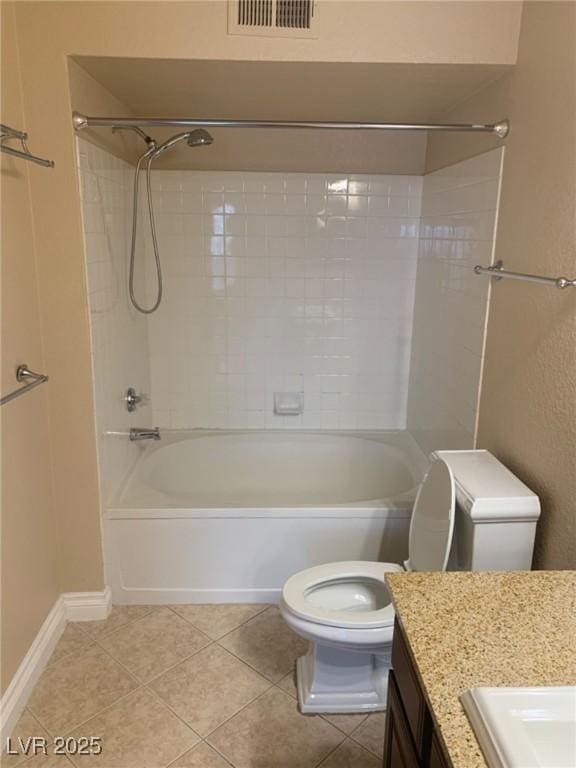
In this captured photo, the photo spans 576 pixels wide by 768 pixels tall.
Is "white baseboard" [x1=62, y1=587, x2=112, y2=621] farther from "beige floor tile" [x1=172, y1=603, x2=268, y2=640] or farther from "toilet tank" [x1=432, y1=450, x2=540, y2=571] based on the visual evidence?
"toilet tank" [x1=432, y1=450, x2=540, y2=571]

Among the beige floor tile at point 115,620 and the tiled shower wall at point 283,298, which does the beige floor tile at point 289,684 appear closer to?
the beige floor tile at point 115,620

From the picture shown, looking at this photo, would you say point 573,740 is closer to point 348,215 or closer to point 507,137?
point 507,137

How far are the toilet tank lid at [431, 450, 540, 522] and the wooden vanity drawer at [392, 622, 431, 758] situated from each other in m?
0.52

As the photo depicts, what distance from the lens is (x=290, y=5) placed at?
5.98 ft

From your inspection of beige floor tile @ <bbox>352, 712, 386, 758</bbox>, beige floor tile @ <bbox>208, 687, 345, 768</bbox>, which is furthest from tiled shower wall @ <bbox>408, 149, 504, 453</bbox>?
beige floor tile @ <bbox>208, 687, 345, 768</bbox>

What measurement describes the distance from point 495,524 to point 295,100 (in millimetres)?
1767

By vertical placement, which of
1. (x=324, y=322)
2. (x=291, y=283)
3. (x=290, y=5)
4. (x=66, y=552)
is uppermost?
(x=290, y=5)

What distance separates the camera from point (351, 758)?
173 cm

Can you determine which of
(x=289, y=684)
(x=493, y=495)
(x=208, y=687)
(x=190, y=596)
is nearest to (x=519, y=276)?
(x=493, y=495)

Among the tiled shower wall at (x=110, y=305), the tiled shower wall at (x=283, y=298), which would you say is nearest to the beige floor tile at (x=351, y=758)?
the tiled shower wall at (x=110, y=305)

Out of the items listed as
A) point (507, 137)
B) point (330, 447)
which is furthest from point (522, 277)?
point (330, 447)

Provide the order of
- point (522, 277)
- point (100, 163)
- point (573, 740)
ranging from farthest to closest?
point (100, 163) → point (522, 277) → point (573, 740)

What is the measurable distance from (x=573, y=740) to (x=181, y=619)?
5.89 feet

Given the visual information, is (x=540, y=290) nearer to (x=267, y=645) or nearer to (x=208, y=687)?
(x=267, y=645)
